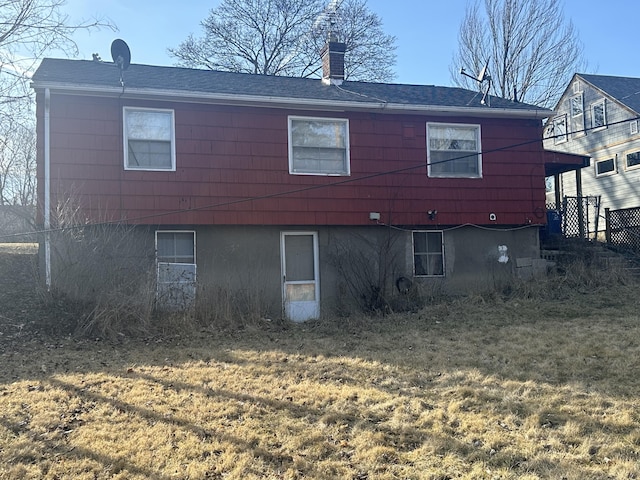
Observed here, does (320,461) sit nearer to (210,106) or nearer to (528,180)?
(210,106)

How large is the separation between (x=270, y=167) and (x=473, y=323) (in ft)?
16.5

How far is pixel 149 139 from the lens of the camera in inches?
420

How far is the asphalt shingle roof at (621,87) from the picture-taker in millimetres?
21750

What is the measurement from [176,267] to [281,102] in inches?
156

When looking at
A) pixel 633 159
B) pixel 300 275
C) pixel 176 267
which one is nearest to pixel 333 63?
pixel 300 275

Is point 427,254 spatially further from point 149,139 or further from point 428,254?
point 149,139

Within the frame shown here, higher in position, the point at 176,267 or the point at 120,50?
the point at 120,50

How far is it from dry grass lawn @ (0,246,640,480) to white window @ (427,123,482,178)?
4.52 meters

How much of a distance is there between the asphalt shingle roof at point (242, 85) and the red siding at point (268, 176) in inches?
13.7

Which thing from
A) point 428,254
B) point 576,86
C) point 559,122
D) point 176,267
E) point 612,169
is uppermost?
point 576,86

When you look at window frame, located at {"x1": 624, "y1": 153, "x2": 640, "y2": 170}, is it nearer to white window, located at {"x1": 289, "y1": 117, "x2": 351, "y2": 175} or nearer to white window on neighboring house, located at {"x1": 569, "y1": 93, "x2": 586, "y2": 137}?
white window on neighboring house, located at {"x1": 569, "y1": 93, "x2": 586, "y2": 137}

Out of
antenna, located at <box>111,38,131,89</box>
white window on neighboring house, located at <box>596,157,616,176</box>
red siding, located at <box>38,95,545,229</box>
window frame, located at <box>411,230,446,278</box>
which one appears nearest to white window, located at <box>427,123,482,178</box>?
red siding, located at <box>38,95,545,229</box>

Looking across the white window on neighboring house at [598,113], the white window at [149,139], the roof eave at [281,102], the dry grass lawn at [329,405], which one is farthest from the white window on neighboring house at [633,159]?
the white window at [149,139]

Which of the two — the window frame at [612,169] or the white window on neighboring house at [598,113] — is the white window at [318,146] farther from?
the white window on neighboring house at [598,113]
